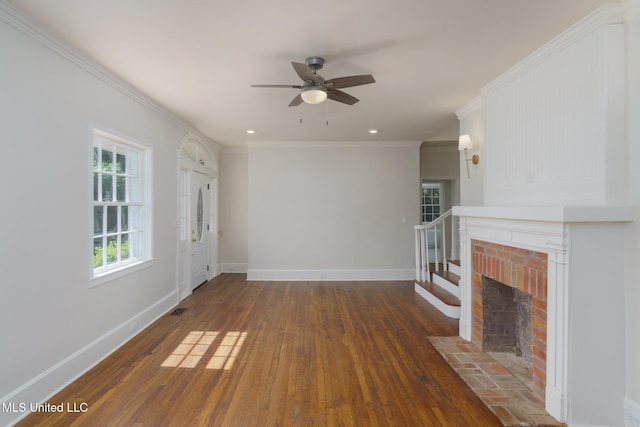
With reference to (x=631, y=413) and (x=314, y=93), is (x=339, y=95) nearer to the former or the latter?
(x=314, y=93)

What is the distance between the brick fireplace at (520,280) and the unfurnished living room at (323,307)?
0.7 inches

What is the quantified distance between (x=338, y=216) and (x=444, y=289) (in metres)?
2.41

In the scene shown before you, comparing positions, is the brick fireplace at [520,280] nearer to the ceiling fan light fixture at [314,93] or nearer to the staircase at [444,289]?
the staircase at [444,289]

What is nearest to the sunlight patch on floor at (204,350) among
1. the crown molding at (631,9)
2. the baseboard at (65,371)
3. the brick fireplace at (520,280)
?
the baseboard at (65,371)

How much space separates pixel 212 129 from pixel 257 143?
1.08m

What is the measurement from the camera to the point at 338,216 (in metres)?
6.30

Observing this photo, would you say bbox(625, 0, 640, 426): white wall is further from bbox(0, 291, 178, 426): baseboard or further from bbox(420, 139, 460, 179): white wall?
bbox(420, 139, 460, 179): white wall

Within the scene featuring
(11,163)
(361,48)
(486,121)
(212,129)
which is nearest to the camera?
(11,163)

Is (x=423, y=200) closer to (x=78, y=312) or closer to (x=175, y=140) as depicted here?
(x=175, y=140)

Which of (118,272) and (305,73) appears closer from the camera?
(305,73)

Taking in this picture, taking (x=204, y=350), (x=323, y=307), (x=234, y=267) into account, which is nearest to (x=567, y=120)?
(x=323, y=307)

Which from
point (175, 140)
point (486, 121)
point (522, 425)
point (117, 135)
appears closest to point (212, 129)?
point (175, 140)

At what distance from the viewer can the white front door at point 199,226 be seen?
5.54 metres

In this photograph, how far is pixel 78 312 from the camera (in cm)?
271
